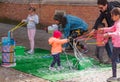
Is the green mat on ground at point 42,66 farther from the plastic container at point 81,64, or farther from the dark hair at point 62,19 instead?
the dark hair at point 62,19

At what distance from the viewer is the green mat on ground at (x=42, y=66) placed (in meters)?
7.86

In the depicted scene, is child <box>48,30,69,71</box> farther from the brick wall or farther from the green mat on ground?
the brick wall

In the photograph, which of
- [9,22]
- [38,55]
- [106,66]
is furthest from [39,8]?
[106,66]

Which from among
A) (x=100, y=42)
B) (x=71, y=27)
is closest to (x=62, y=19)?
(x=71, y=27)

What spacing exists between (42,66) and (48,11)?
299 inches

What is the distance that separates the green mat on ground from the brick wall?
4.28 meters

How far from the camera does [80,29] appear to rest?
10719 mm

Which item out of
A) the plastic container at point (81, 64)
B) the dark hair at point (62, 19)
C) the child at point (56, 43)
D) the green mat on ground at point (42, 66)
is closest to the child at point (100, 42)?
the green mat on ground at point (42, 66)

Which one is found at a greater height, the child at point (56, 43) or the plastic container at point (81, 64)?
the child at point (56, 43)

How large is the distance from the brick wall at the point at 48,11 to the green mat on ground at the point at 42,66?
428 centimetres

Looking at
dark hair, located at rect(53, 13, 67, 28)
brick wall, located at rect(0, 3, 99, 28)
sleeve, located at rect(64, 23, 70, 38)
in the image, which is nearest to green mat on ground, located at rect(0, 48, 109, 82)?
sleeve, located at rect(64, 23, 70, 38)

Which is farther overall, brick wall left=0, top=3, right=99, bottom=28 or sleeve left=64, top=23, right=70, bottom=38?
brick wall left=0, top=3, right=99, bottom=28

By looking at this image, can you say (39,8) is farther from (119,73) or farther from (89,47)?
(119,73)

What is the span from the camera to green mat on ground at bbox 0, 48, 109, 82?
25.8ft
